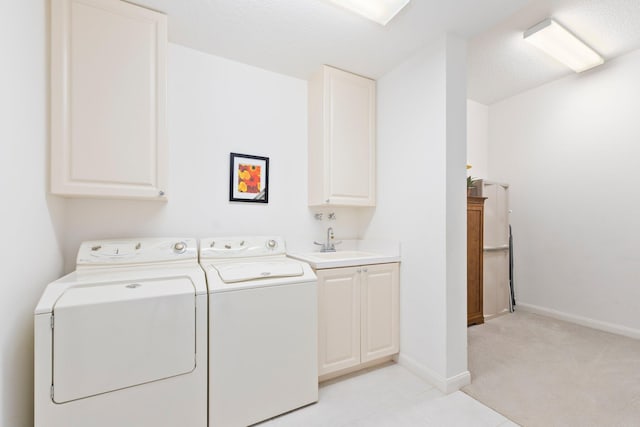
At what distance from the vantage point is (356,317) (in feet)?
7.03

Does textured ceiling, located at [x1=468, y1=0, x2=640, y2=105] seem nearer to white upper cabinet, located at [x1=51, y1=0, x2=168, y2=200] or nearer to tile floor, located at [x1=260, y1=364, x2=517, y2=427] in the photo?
white upper cabinet, located at [x1=51, y1=0, x2=168, y2=200]

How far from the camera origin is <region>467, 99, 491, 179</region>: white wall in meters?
3.91

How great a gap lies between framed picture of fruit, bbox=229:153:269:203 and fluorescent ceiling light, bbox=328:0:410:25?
1.25 m

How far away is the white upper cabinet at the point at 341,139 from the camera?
2.40m

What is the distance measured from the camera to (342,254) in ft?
8.53

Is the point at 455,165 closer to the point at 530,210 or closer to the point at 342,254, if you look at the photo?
the point at 342,254

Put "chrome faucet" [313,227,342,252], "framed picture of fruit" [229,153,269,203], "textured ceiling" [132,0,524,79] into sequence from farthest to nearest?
"chrome faucet" [313,227,342,252]
"framed picture of fruit" [229,153,269,203]
"textured ceiling" [132,0,524,79]

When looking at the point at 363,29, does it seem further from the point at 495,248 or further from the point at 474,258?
the point at 495,248

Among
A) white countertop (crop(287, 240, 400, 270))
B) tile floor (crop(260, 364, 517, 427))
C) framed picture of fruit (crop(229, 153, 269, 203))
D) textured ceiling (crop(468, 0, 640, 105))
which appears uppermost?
textured ceiling (crop(468, 0, 640, 105))

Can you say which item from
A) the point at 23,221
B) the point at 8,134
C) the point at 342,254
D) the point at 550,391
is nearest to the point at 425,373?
the point at 550,391

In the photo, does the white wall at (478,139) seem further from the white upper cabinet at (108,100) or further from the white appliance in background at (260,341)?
the white upper cabinet at (108,100)

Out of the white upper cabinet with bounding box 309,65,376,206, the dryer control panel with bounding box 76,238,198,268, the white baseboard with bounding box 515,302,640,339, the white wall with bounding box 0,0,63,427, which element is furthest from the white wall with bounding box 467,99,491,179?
the white wall with bounding box 0,0,63,427

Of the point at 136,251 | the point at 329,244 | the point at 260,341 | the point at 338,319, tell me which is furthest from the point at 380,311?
the point at 136,251

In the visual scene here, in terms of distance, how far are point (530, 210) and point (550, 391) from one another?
2.39 m
